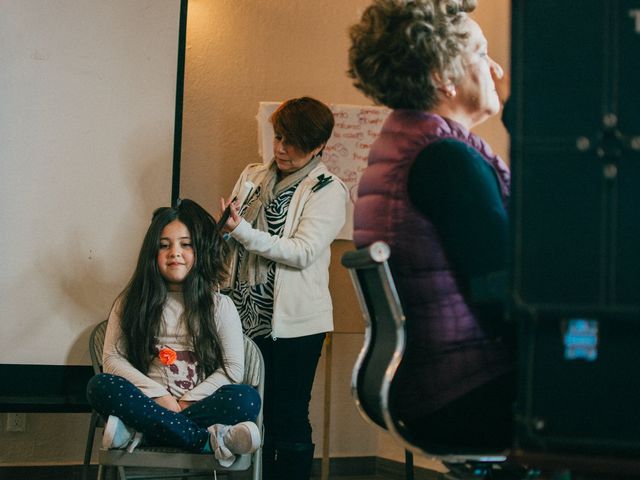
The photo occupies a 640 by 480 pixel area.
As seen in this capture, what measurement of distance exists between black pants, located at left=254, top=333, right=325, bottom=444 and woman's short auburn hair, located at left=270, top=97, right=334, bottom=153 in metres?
0.66

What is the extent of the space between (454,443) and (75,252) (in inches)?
83.4

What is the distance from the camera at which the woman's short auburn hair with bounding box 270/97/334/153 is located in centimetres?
300

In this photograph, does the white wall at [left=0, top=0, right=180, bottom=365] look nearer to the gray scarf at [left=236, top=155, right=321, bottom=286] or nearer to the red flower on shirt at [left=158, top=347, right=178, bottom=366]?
the gray scarf at [left=236, top=155, right=321, bottom=286]

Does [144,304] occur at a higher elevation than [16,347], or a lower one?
higher

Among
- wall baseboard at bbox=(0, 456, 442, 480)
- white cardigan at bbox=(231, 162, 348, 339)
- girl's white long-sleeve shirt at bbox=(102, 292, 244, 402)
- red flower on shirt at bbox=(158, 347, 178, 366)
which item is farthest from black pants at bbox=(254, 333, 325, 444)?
wall baseboard at bbox=(0, 456, 442, 480)

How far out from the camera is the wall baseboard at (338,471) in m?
3.40

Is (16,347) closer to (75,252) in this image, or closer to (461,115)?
(75,252)

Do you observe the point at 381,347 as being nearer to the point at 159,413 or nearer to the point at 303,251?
the point at 159,413

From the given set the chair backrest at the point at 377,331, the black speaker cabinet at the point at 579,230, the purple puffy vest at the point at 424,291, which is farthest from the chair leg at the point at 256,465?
the black speaker cabinet at the point at 579,230

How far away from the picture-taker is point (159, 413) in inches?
95.3

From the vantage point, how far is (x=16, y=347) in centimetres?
312

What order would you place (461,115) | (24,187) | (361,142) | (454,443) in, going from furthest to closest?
(361,142)
(24,187)
(461,115)
(454,443)

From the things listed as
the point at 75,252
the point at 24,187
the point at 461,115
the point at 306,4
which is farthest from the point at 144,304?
the point at 306,4

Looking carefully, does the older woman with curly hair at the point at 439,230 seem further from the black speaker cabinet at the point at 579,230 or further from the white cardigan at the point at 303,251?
the white cardigan at the point at 303,251
